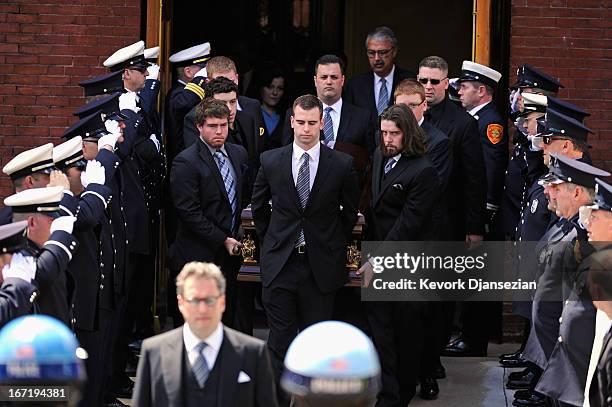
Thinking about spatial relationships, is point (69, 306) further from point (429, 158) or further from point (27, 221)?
point (429, 158)

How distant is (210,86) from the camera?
1046 centimetres

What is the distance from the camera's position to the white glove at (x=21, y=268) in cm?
713

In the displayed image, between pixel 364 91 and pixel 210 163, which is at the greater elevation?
pixel 364 91

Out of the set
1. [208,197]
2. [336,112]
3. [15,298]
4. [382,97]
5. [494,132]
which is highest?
[382,97]

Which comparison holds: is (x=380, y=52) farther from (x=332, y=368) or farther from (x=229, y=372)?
(x=332, y=368)

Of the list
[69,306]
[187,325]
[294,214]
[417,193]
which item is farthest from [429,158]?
[187,325]

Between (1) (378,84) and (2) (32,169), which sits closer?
(2) (32,169)

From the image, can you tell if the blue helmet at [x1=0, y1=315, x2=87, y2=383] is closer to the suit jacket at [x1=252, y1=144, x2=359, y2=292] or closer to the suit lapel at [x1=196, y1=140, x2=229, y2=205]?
the suit jacket at [x1=252, y1=144, x2=359, y2=292]

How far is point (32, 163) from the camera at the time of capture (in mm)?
8430

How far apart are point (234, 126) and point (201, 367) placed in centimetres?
458

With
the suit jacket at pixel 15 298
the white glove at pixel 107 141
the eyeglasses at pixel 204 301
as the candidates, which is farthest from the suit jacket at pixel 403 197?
the eyeglasses at pixel 204 301

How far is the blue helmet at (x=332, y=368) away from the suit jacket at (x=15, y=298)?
2.39m

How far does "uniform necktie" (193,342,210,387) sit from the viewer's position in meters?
6.38

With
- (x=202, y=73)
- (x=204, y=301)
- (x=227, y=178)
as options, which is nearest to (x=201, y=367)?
(x=204, y=301)
